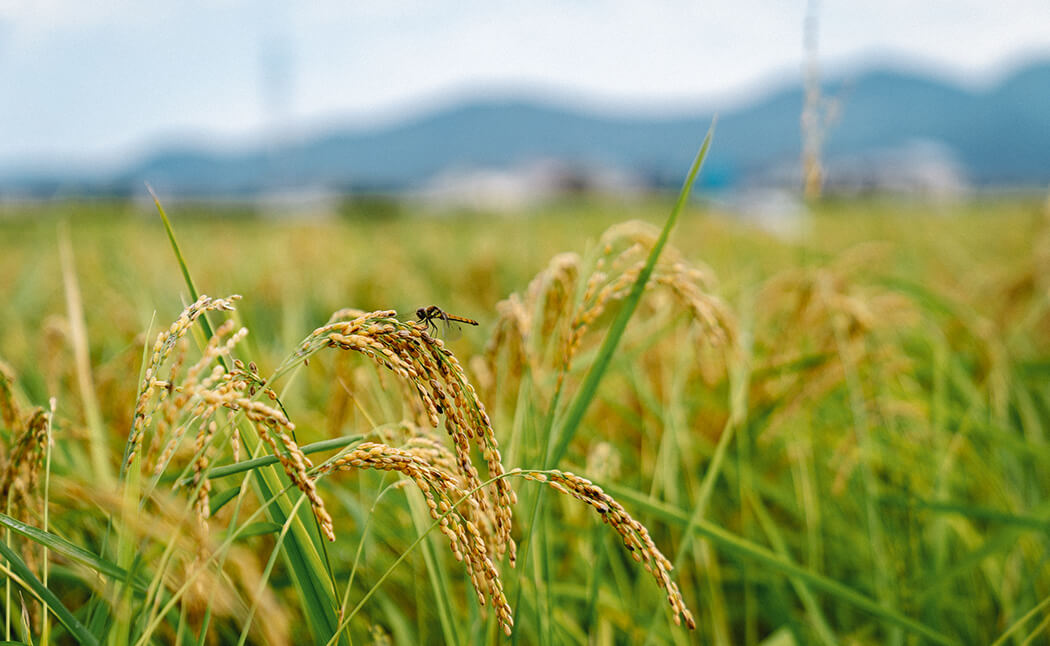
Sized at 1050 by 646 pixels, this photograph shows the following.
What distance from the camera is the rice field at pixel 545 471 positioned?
27.0 inches

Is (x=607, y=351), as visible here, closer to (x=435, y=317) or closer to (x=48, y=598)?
(x=435, y=317)

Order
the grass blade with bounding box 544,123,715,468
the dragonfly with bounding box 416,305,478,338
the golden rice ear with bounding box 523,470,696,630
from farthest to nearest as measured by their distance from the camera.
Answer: the grass blade with bounding box 544,123,715,468 → the dragonfly with bounding box 416,305,478,338 → the golden rice ear with bounding box 523,470,696,630

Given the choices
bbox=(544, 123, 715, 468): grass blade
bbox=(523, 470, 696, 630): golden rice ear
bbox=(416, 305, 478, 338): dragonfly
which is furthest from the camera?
bbox=(544, 123, 715, 468): grass blade

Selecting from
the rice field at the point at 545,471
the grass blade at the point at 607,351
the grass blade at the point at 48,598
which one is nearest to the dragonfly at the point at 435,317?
the rice field at the point at 545,471

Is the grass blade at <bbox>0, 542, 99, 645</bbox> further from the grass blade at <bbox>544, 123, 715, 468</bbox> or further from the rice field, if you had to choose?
the grass blade at <bbox>544, 123, 715, 468</bbox>

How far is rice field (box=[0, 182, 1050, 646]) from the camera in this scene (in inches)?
27.0

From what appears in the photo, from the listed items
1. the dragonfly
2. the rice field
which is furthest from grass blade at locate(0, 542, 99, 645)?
the dragonfly

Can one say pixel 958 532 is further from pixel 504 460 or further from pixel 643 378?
pixel 504 460

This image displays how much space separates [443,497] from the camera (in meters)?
0.69

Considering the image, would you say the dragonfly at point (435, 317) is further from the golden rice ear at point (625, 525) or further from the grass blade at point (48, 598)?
the grass blade at point (48, 598)

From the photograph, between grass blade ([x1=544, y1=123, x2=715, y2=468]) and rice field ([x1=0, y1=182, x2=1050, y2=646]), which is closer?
rice field ([x1=0, y1=182, x2=1050, y2=646])

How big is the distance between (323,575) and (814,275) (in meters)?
1.57

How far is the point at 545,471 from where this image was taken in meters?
0.71

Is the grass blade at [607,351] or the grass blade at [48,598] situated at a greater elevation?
the grass blade at [607,351]
